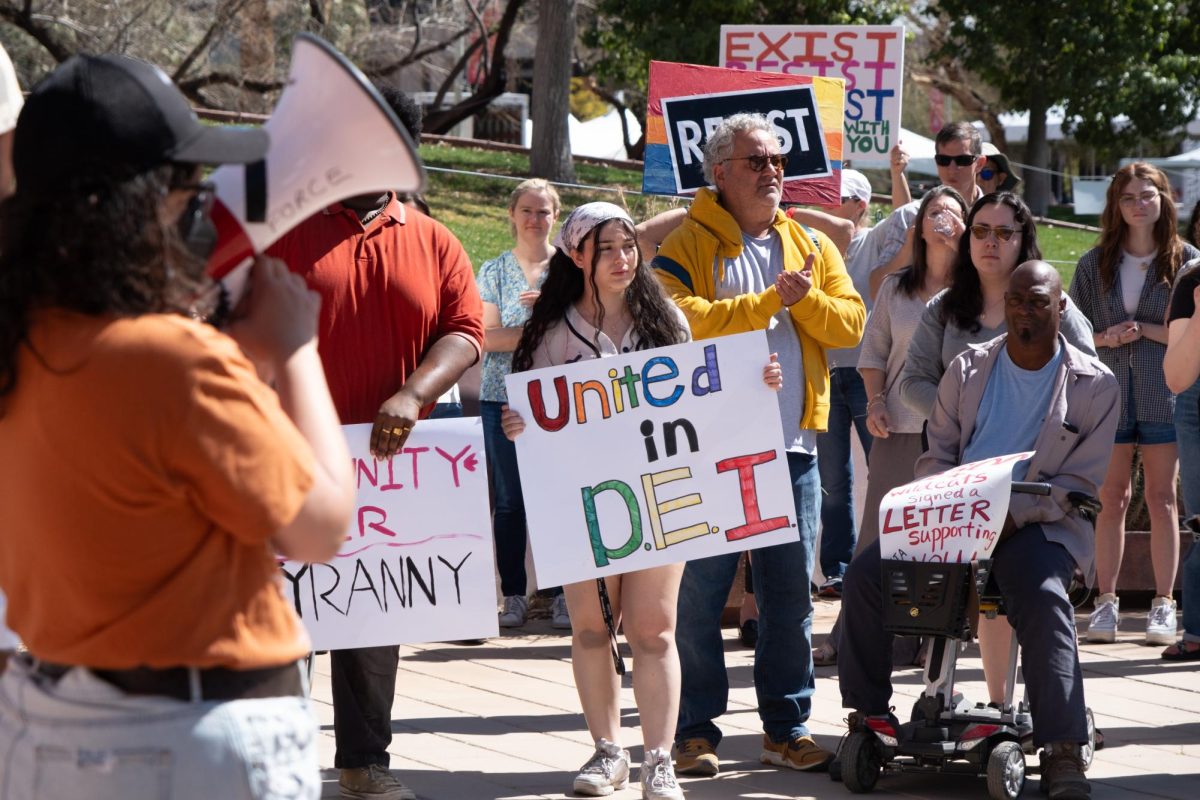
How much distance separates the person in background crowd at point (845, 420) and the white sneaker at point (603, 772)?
3.13 m

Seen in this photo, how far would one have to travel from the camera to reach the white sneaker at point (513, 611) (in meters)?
8.04

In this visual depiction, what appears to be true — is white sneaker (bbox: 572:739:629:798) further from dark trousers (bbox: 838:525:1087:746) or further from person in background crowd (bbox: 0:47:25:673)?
person in background crowd (bbox: 0:47:25:673)

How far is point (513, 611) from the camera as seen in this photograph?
26.6 ft

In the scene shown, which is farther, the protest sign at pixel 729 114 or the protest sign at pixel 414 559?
the protest sign at pixel 729 114

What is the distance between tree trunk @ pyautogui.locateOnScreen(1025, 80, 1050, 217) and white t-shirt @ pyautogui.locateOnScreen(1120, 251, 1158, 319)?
25.6 metres

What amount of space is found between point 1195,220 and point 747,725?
11.2 ft

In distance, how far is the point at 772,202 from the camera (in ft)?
18.4

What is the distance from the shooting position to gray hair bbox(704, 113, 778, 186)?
219 inches

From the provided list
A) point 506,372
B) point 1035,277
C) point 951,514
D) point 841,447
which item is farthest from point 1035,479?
point 506,372

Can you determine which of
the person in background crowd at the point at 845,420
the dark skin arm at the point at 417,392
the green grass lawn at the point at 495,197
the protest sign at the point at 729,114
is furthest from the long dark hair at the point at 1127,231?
the green grass lawn at the point at 495,197

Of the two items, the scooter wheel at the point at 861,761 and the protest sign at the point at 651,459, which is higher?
the protest sign at the point at 651,459

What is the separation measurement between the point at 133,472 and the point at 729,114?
5524mm

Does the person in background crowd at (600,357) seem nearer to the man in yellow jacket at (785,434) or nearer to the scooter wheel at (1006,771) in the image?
the man in yellow jacket at (785,434)

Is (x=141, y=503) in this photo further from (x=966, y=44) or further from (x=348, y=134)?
(x=966, y=44)
